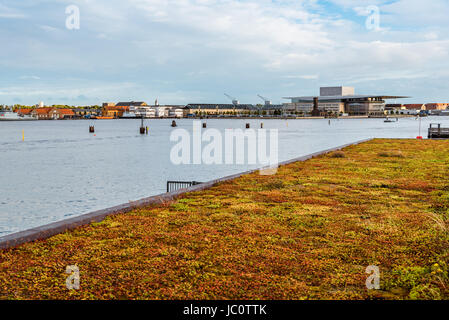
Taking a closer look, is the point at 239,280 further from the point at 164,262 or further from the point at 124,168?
the point at 124,168

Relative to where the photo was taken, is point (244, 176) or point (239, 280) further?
point (244, 176)

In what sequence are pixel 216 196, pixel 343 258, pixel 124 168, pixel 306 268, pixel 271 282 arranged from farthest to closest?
1. pixel 124 168
2. pixel 216 196
3. pixel 343 258
4. pixel 306 268
5. pixel 271 282

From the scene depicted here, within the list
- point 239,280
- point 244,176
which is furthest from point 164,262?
point 244,176

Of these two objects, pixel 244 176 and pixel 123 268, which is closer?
pixel 123 268

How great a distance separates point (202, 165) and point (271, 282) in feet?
122

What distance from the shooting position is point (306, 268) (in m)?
7.56

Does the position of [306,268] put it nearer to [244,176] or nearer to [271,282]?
[271,282]
